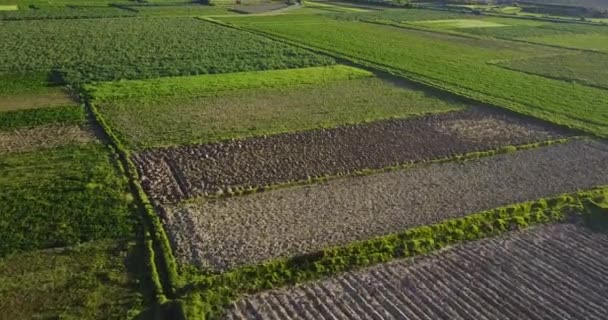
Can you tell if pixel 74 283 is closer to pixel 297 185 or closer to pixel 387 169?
pixel 297 185

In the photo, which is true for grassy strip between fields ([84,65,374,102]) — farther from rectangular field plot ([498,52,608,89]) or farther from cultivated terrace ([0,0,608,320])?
rectangular field plot ([498,52,608,89])

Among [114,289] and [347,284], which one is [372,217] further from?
[114,289]

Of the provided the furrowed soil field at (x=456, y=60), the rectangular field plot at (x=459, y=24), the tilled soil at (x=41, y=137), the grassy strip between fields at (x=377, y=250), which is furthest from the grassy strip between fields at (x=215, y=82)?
the rectangular field plot at (x=459, y=24)

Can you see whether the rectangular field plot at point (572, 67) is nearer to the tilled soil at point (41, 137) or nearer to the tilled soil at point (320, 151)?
the tilled soil at point (320, 151)

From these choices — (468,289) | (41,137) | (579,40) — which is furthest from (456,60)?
(468,289)

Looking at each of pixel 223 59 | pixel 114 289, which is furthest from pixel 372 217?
pixel 223 59

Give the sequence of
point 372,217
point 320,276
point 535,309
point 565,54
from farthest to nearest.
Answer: point 565,54 < point 372,217 < point 320,276 < point 535,309

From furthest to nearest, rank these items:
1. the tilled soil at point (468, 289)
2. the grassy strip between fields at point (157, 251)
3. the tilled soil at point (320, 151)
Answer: the tilled soil at point (320, 151), the grassy strip between fields at point (157, 251), the tilled soil at point (468, 289)
